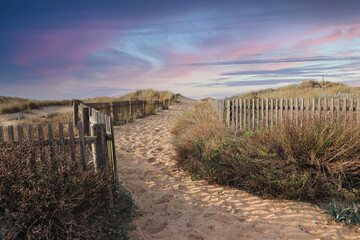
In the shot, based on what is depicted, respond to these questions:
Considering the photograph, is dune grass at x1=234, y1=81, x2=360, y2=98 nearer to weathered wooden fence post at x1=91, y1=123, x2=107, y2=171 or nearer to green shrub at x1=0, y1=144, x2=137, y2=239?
weathered wooden fence post at x1=91, y1=123, x2=107, y2=171

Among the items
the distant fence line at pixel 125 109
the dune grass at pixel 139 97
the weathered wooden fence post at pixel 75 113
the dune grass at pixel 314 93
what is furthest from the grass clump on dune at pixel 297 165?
the dune grass at pixel 139 97

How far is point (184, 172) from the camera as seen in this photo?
5.96m

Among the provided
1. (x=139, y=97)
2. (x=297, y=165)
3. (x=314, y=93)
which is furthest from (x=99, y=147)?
(x=139, y=97)

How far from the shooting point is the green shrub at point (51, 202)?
263 cm

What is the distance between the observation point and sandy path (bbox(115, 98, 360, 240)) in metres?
3.54

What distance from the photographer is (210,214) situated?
4.02 m

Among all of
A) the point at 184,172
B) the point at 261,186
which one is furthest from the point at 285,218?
the point at 184,172

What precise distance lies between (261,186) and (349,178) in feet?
5.24

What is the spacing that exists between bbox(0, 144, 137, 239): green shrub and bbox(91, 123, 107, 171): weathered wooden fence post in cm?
43

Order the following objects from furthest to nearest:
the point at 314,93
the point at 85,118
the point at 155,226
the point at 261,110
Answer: the point at 314,93 < the point at 261,110 < the point at 85,118 < the point at 155,226

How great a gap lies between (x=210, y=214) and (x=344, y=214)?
205cm

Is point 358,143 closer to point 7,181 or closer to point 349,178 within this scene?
point 349,178

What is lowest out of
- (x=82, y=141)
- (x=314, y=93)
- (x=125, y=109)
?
(x=82, y=141)

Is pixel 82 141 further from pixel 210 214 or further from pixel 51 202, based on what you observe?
pixel 210 214
